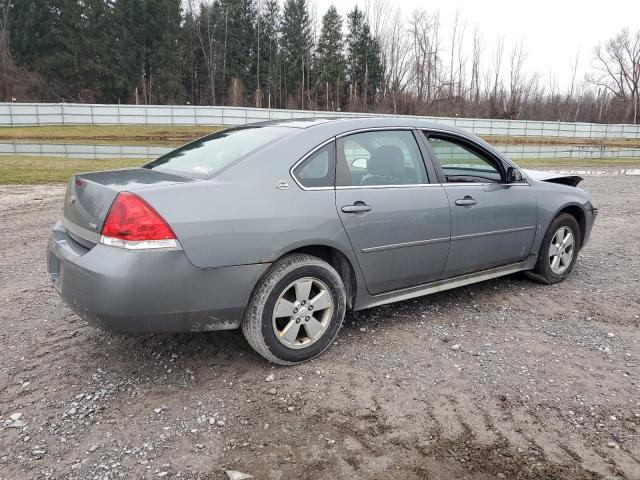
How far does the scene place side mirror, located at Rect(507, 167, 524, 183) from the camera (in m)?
4.50

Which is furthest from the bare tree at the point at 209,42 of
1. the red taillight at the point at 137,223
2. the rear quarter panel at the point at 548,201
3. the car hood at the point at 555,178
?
the red taillight at the point at 137,223

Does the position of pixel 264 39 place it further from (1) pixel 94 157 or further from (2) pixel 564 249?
(2) pixel 564 249

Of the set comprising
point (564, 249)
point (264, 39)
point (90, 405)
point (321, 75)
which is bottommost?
point (90, 405)

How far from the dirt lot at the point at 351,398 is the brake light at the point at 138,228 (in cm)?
91

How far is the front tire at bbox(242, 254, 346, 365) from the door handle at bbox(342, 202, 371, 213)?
39cm

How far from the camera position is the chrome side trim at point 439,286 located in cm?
376

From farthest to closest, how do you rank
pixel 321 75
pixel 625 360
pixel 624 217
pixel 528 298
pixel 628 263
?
pixel 321 75
pixel 624 217
pixel 628 263
pixel 528 298
pixel 625 360

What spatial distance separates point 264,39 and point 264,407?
67.2 meters

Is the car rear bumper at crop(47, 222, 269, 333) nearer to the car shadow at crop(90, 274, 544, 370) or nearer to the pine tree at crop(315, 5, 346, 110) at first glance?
the car shadow at crop(90, 274, 544, 370)

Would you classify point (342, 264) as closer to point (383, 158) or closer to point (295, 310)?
point (295, 310)

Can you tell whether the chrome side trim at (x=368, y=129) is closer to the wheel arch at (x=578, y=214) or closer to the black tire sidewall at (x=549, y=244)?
the black tire sidewall at (x=549, y=244)

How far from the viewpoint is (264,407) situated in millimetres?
2871

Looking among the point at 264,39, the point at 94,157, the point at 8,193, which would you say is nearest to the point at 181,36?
the point at 264,39

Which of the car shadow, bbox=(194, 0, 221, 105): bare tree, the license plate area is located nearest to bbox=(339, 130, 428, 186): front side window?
the car shadow
